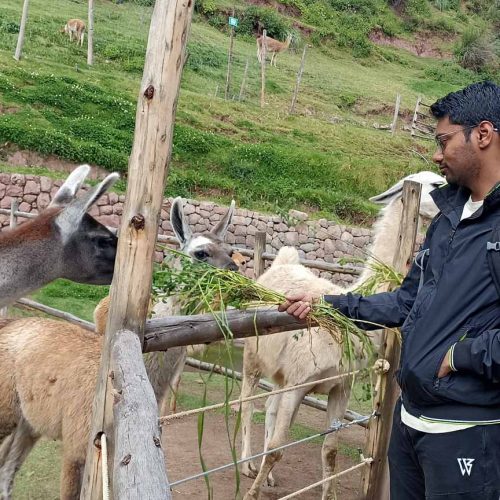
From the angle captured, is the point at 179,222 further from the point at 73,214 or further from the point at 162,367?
the point at 162,367

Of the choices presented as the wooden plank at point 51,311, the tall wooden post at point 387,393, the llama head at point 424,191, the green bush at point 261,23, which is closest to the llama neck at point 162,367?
the tall wooden post at point 387,393

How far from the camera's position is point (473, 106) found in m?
2.31

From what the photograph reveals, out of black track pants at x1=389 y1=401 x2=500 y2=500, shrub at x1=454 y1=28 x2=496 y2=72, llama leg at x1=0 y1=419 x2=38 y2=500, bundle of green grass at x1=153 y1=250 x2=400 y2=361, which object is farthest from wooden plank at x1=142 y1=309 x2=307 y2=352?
shrub at x1=454 y1=28 x2=496 y2=72

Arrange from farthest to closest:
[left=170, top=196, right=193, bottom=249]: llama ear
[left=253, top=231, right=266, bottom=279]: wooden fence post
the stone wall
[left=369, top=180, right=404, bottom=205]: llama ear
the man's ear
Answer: the stone wall → [left=253, top=231, right=266, bottom=279]: wooden fence post → [left=369, top=180, right=404, bottom=205]: llama ear → [left=170, top=196, right=193, bottom=249]: llama ear → the man's ear

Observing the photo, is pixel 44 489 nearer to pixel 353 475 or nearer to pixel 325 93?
pixel 353 475

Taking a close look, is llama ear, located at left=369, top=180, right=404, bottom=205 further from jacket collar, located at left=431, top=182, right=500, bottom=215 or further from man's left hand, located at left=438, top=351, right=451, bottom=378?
man's left hand, located at left=438, top=351, right=451, bottom=378

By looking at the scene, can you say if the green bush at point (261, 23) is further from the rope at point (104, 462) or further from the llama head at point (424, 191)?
the rope at point (104, 462)

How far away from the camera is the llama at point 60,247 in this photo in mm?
3504

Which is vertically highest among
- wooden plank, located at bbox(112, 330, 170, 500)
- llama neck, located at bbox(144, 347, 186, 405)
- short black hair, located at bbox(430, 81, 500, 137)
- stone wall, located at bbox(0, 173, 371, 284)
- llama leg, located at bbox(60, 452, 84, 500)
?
short black hair, located at bbox(430, 81, 500, 137)

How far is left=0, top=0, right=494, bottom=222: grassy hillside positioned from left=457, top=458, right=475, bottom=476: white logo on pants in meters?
13.3

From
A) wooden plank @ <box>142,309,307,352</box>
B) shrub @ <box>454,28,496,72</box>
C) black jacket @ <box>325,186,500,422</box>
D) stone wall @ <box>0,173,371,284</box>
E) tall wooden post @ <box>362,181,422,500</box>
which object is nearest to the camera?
black jacket @ <box>325,186,500,422</box>

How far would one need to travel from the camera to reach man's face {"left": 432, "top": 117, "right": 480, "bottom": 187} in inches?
90.6

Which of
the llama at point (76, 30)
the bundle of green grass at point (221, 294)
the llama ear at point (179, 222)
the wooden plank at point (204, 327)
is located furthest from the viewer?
the llama at point (76, 30)

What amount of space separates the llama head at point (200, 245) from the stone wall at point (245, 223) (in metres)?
9.01
